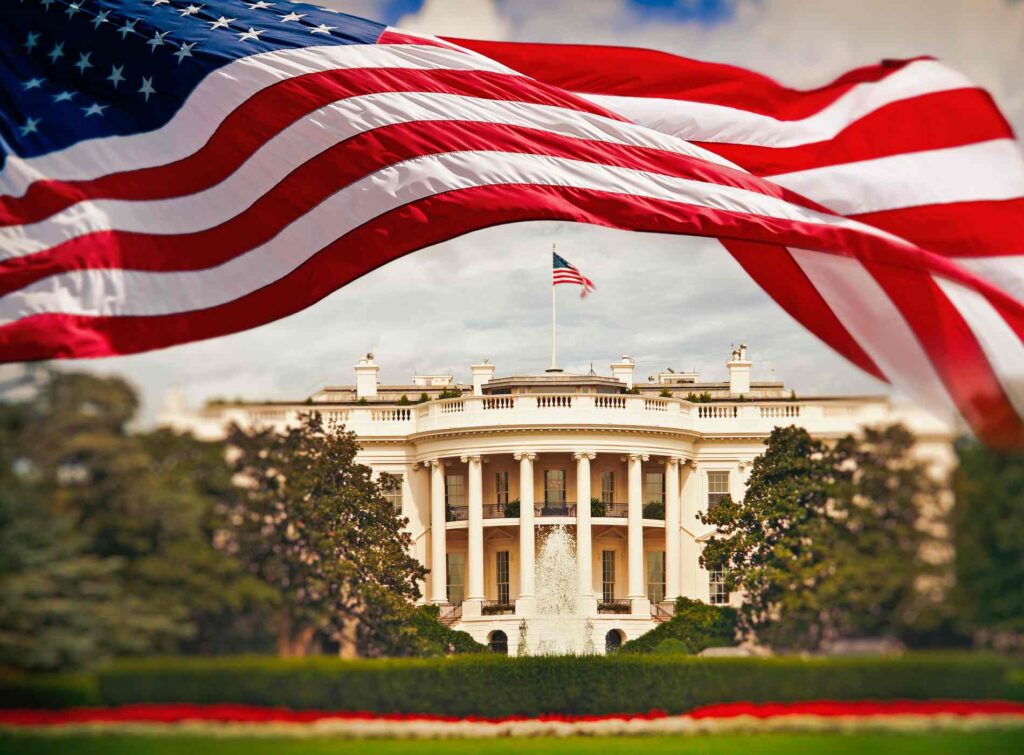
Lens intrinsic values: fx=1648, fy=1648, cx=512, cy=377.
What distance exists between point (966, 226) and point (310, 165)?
557 centimetres

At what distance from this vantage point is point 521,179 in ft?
44.8

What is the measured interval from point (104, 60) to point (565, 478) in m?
49.5

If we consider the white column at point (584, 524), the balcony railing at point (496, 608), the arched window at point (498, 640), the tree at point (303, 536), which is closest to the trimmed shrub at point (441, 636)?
the arched window at point (498, 640)

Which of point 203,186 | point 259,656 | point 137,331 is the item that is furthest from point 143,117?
point 259,656

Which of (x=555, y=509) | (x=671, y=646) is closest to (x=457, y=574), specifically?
(x=555, y=509)

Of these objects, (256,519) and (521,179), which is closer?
(256,519)

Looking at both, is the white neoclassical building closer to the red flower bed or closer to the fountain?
the fountain

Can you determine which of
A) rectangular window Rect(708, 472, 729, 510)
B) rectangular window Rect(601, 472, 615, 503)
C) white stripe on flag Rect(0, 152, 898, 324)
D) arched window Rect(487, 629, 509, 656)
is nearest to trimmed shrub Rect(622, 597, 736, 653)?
arched window Rect(487, 629, 509, 656)

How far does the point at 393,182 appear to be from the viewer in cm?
1356

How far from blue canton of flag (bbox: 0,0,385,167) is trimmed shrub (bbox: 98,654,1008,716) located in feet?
15.0

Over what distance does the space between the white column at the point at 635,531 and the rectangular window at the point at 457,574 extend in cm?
611

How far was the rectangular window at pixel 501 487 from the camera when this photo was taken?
6287cm

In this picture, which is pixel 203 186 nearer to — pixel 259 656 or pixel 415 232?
pixel 415 232

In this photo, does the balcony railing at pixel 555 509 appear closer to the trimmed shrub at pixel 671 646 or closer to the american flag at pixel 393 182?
the trimmed shrub at pixel 671 646
